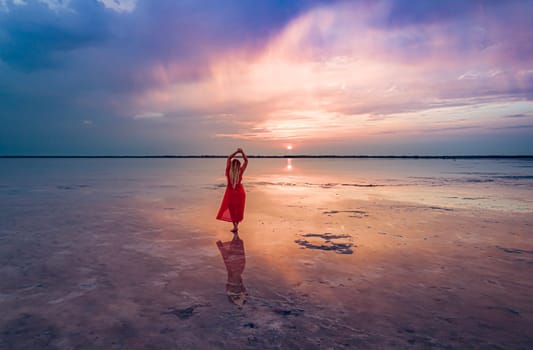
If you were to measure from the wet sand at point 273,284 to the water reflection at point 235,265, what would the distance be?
0.12 metres

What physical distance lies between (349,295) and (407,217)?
7642 millimetres

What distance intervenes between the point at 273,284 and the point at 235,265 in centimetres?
127

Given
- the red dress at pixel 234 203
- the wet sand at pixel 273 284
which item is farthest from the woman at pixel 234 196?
the wet sand at pixel 273 284

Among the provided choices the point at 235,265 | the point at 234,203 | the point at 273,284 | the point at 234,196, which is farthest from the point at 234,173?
the point at 273,284

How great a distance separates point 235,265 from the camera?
6793 millimetres

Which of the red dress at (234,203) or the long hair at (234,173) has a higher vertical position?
the long hair at (234,173)

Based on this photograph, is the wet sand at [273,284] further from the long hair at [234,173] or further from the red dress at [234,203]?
the long hair at [234,173]

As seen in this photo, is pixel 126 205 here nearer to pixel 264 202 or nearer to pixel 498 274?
pixel 264 202

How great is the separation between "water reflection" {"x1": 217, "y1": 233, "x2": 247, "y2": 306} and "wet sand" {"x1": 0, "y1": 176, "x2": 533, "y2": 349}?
125mm

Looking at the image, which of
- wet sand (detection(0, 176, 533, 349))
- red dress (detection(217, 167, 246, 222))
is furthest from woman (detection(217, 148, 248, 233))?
wet sand (detection(0, 176, 533, 349))

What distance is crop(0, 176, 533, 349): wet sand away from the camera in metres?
4.08

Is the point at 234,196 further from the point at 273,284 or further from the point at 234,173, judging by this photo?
the point at 273,284

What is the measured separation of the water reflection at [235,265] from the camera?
526cm

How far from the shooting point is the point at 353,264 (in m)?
6.86
